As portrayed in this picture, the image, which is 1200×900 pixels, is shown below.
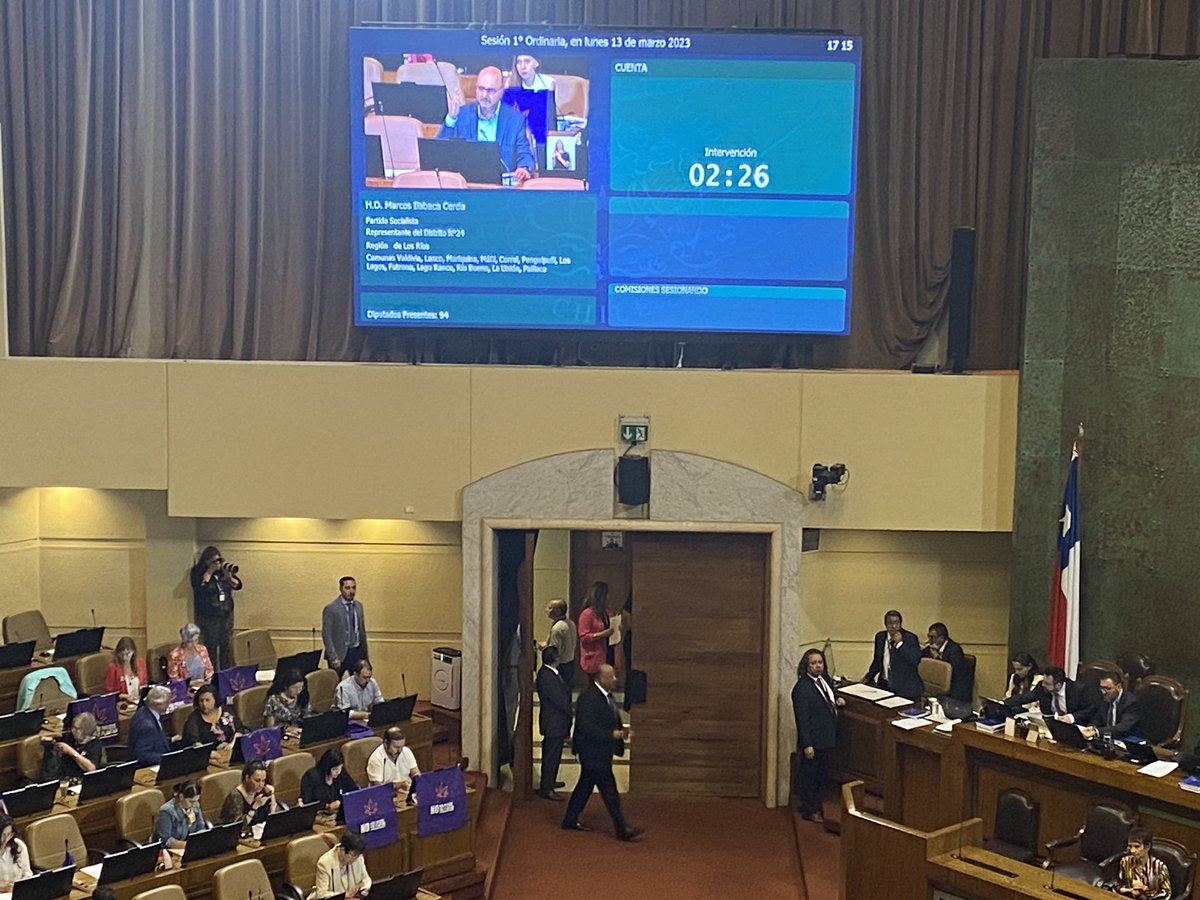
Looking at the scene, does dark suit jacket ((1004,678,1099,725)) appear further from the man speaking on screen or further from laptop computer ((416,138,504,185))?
laptop computer ((416,138,504,185))

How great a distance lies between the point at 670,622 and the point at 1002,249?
4268mm

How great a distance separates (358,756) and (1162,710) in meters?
5.49

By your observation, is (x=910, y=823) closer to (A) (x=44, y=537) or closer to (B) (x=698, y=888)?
(B) (x=698, y=888)

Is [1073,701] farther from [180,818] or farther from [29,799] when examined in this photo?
[29,799]

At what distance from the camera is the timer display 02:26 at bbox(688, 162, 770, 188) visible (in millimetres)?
11117

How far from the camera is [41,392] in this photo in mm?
11297

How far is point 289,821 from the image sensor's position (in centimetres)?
809

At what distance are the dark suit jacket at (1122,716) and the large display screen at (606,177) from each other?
12.1ft

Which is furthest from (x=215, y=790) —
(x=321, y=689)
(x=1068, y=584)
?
(x=1068, y=584)

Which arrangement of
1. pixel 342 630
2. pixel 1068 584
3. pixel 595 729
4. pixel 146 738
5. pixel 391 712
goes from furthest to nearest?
pixel 342 630
pixel 1068 584
pixel 391 712
pixel 595 729
pixel 146 738

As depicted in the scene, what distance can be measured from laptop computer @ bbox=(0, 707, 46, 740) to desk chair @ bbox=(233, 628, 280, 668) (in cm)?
239

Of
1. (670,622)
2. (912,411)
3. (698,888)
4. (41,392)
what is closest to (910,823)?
(698,888)

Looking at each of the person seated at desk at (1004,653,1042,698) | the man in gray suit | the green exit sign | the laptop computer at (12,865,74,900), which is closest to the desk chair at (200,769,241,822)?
the laptop computer at (12,865,74,900)

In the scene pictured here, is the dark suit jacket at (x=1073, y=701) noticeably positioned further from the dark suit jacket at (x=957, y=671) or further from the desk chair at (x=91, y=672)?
the desk chair at (x=91, y=672)
